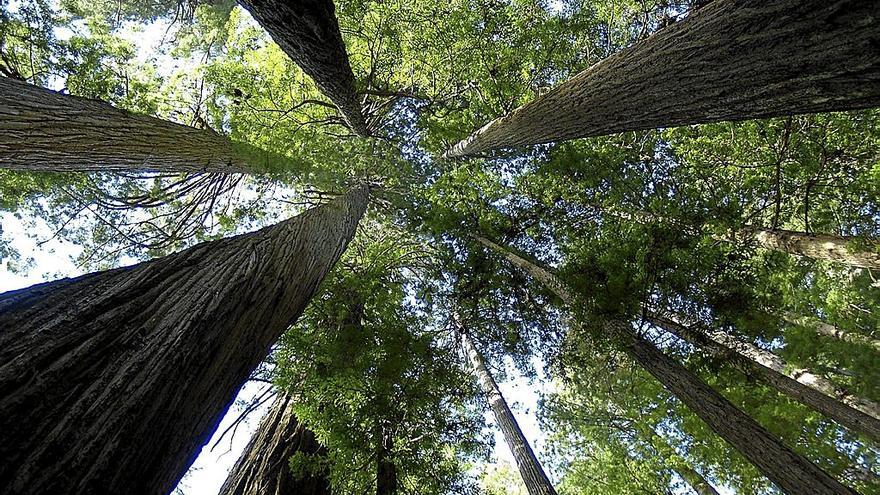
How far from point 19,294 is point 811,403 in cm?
736

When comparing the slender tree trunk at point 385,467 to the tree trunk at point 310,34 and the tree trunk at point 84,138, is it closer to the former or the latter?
the tree trunk at point 84,138

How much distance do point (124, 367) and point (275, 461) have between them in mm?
5142

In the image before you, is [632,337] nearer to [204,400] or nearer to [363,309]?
[363,309]

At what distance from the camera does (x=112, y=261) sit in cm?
802

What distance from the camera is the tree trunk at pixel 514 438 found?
17.5 feet

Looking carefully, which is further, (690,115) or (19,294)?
(690,115)

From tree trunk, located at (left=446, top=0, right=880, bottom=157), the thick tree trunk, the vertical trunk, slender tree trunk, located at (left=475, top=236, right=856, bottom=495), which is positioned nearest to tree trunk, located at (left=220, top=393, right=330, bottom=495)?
slender tree trunk, located at (left=475, top=236, right=856, bottom=495)

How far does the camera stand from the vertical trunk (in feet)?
15.4

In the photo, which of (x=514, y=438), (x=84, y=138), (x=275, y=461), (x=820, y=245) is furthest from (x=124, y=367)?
(x=820, y=245)

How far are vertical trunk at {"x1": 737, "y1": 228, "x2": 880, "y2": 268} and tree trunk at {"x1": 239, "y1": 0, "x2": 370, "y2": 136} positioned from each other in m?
5.82

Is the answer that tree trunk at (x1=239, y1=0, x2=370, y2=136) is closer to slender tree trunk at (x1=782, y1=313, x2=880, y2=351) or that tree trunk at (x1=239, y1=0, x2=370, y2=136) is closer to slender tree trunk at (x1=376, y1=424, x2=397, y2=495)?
slender tree trunk at (x1=376, y1=424, x2=397, y2=495)

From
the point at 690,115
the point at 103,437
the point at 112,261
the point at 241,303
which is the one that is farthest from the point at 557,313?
the point at 112,261

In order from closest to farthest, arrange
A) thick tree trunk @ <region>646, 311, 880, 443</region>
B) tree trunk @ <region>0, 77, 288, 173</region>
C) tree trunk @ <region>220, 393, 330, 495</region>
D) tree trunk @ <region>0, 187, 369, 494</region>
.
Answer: tree trunk @ <region>0, 187, 369, 494</region>
tree trunk @ <region>0, 77, 288, 173</region>
thick tree trunk @ <region>646, 311, 880, 443</region>
tree trunk @ <region>220, 393, 330, 495</region>

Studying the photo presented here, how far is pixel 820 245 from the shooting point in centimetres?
515
